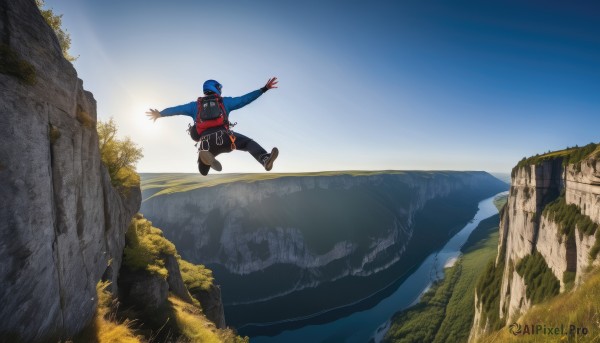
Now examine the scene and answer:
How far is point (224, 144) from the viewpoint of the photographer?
7.84 m

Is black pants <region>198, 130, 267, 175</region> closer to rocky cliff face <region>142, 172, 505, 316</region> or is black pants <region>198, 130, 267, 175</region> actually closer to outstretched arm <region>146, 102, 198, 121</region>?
outstretched arm <region>146, 102, 198, 121</region>

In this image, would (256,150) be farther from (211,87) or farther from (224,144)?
(211,87)

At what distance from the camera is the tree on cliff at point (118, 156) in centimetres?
1812

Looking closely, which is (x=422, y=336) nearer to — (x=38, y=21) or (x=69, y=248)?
(x=69, y=248)

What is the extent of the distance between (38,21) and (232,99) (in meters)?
5.01

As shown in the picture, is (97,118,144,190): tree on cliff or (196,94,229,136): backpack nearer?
(196,94,229,136): backpack

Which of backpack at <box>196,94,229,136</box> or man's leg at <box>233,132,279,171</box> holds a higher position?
backpack at <box>196,94,229,136</box>

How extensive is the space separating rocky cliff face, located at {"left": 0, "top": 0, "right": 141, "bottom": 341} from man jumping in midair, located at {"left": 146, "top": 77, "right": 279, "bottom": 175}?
3.20 m

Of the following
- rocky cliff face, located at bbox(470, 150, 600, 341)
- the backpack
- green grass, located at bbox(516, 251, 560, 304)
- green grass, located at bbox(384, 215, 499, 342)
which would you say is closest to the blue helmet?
the backpack

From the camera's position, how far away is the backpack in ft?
24.8

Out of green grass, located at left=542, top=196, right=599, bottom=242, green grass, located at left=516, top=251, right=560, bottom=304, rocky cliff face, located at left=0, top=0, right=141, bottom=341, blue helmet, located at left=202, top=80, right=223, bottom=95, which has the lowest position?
green grass, located at left=516, top=251, right=560, bottom=304

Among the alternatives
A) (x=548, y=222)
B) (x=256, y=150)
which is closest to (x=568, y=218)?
(x=548, y=222)

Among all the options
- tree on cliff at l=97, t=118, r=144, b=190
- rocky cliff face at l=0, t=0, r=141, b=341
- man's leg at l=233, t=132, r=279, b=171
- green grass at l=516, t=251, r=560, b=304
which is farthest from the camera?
green grass at l=516, t=251, r=560, b=304

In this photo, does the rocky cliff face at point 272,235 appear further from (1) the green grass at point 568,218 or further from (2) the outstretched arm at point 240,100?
(2) the outstretched arm at point 240,100
